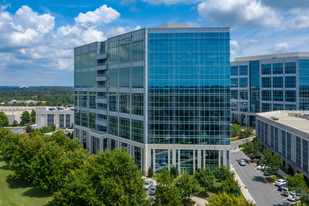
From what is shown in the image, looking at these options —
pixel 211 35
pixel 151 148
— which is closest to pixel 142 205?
pixel 151 148

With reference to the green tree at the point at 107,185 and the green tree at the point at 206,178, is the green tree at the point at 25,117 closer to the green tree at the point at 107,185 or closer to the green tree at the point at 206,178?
A: the green tree at the point at 107,185

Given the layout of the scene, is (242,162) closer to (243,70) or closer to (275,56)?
(275,56)

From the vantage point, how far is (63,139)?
6500 centimetres

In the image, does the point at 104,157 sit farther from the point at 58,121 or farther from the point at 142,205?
the point at 58,121

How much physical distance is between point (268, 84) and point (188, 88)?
64366mm

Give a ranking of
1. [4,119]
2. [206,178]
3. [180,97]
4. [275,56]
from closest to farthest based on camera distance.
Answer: [206,178], [180,97], [275,56], [4,119]

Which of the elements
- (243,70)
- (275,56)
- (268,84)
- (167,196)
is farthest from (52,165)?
(275,56)

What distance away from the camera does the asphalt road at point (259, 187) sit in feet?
140

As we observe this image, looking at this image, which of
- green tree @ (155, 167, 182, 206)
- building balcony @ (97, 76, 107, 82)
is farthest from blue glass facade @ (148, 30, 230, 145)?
green tree @ (155, 167, 182, 206)

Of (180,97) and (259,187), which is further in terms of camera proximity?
(180,97)

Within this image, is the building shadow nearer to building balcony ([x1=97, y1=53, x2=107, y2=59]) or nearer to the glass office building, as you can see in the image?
the glass office building

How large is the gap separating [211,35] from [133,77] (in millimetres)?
20282

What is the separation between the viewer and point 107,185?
3067 cm

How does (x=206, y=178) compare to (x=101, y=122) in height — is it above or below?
below
